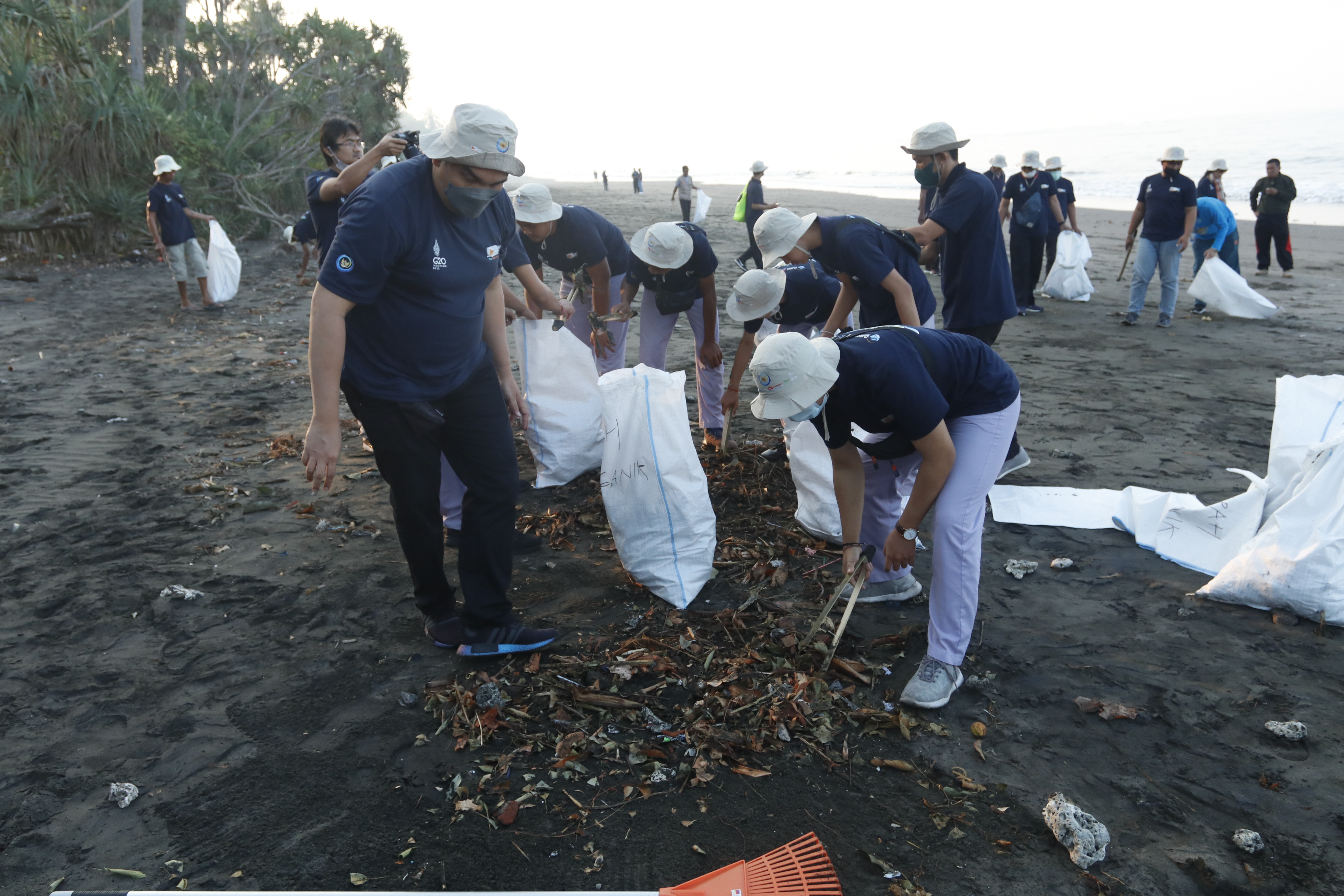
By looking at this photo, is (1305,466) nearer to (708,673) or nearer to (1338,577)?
(1338,577)

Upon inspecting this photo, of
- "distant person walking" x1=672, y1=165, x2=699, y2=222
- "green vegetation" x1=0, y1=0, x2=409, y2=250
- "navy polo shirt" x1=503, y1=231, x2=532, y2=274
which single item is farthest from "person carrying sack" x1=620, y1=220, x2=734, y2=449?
"distant person walking" x1=672, y1=165, x2=699, y2=222

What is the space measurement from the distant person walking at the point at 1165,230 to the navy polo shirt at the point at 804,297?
4857 millimetres

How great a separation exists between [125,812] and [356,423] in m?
3.56

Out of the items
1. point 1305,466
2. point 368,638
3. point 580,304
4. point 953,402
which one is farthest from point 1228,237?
point 368,638

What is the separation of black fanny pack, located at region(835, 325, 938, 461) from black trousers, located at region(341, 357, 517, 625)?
3.86 ft

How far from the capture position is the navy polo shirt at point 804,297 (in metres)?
4.31

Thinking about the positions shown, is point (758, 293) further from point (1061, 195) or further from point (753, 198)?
point (753, 198)

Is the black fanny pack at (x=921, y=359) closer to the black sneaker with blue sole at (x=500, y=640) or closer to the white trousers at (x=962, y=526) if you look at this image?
the white trousers at (x=962, y=526)

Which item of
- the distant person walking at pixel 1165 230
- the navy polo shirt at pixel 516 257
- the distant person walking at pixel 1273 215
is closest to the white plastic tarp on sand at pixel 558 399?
the navy polo shirt at pixel 516 257

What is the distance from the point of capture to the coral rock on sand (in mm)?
2047

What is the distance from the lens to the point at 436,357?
8.46ft

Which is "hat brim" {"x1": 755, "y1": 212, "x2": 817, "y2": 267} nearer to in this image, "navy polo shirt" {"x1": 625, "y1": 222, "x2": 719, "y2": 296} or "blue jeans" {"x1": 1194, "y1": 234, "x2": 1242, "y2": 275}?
"navy polo shirt" {"x1": 625, "y1": 222, "x2": 719, "y2": 296}

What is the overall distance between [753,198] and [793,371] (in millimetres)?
12016

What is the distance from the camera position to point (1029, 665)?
2.85m
